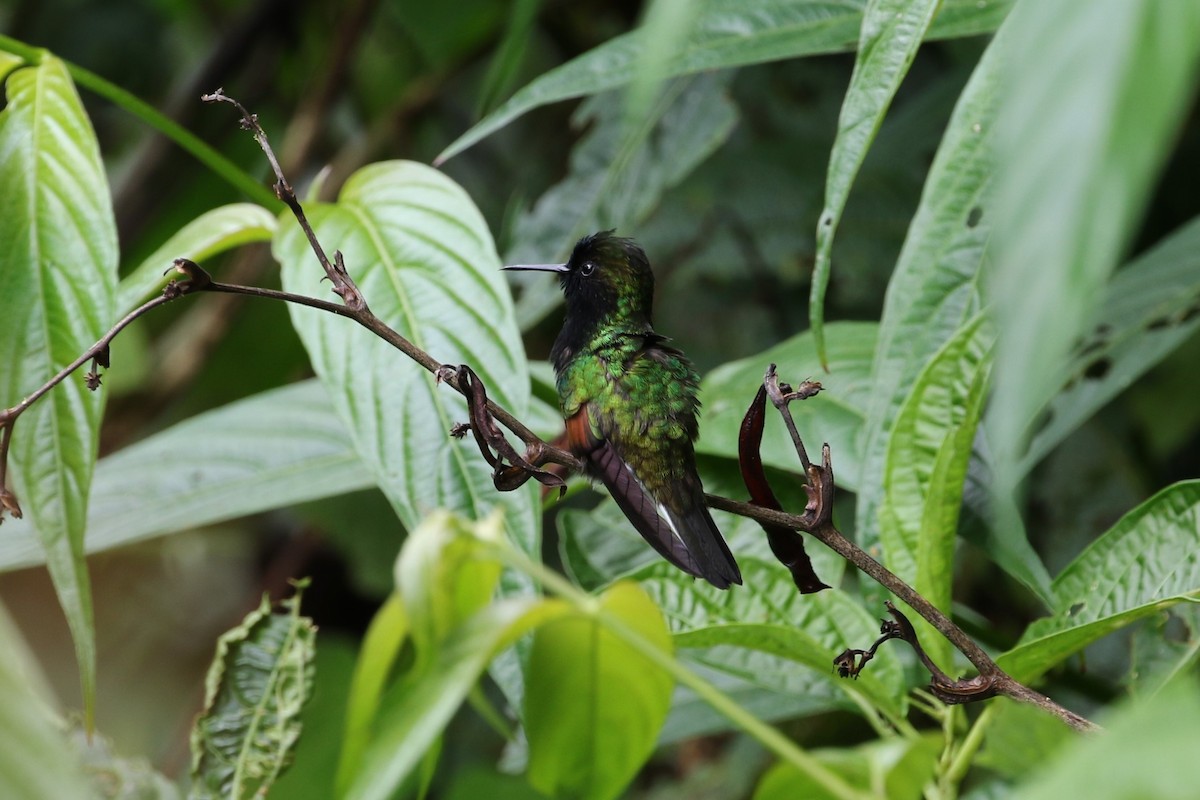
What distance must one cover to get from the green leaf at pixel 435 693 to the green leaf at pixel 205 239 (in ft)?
2.50

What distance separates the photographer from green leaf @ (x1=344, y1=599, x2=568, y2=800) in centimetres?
46

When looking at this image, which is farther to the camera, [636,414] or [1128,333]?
[1128,333]

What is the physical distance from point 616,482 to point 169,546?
2774 millimetres

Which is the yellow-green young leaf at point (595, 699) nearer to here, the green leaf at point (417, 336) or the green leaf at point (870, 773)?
the green leaf at point (870, 773)

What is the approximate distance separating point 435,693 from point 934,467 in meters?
0.58

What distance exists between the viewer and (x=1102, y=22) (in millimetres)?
343

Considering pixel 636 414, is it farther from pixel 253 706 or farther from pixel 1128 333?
pixel 1128 333

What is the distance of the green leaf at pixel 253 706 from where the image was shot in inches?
40.9

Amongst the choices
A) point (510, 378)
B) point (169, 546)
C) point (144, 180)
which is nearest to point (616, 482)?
point (510, 378)

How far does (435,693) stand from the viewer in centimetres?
48

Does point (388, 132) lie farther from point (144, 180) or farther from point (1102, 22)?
point (1102, 22)

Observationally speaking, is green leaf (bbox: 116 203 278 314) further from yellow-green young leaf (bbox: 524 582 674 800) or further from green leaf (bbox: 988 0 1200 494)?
green leaf (bbox: 988 0 1200 494)

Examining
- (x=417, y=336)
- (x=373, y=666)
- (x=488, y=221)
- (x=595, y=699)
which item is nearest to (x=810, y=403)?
(x=417, y=336)

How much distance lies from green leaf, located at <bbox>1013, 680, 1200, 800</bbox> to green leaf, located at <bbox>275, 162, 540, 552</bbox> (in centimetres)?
58
